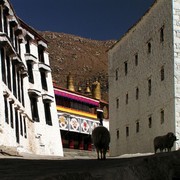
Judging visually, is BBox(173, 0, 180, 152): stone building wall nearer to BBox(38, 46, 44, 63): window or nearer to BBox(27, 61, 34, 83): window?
BBox(27, 61, 34, 83): window

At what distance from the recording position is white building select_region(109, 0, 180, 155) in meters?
32.3

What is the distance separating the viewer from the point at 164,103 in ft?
110

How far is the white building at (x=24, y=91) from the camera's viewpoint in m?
30.3

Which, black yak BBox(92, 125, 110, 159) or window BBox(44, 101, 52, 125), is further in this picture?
window BBox(44, 101, 52, 125)

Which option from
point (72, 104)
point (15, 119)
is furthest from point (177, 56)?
point (72, 104)

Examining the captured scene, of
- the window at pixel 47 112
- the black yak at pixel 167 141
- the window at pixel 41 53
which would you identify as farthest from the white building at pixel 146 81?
the black yak at pixel 167 141

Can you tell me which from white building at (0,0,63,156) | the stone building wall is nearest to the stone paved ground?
white building at (0,0,63,156)

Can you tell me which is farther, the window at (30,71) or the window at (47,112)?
the window at (47,112)

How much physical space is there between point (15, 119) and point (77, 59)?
138 metres

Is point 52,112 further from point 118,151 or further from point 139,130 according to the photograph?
point 139,130

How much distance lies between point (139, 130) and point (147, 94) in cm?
281

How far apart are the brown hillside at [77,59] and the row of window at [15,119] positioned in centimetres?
9287

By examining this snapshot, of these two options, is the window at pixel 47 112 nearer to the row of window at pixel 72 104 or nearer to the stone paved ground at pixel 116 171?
the row of window at pixel 72 104

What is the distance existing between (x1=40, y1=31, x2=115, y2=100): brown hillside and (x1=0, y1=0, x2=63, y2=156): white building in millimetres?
85282
